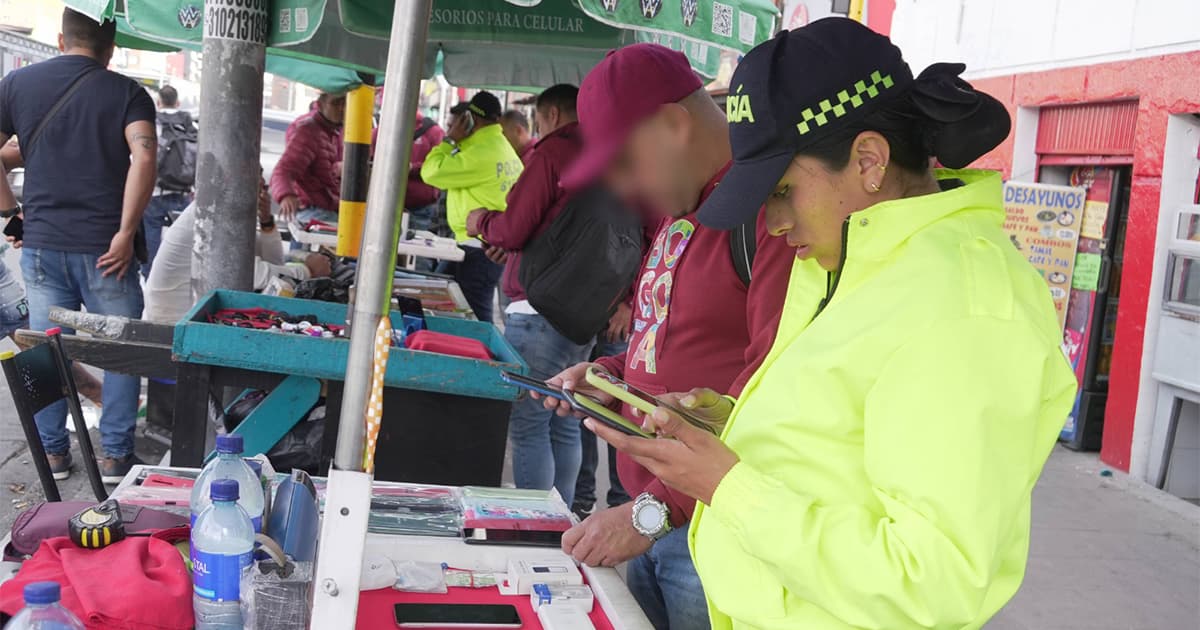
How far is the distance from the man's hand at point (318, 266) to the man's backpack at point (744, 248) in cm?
472

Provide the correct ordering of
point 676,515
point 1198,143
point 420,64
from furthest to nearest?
point 1198,143 < point 676,515 < point 420,64

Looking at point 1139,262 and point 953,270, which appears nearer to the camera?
point 953,270

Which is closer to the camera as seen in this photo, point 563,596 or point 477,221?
point 563,596

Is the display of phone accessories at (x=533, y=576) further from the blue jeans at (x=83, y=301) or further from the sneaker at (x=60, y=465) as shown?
the sneaker at (x=60, y=465)

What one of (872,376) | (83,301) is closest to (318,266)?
(83,301)

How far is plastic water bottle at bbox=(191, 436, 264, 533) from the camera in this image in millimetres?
2055

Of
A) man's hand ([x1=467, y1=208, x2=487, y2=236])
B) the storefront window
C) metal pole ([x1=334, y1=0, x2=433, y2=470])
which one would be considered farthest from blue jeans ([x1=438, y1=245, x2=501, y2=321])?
metal pole ([x1=334, y1=0, x2=433, y2=470])

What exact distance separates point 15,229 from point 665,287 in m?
4.37

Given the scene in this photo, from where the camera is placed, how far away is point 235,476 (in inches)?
82.8

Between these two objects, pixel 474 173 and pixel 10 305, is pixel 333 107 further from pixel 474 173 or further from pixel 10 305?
pixel 10 305

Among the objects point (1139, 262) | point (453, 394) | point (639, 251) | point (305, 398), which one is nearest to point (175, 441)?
point (305, 398)

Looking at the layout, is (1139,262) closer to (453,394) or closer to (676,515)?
(453,394)

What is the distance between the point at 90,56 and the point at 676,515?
14.2 ft

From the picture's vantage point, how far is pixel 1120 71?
707 centimetres
